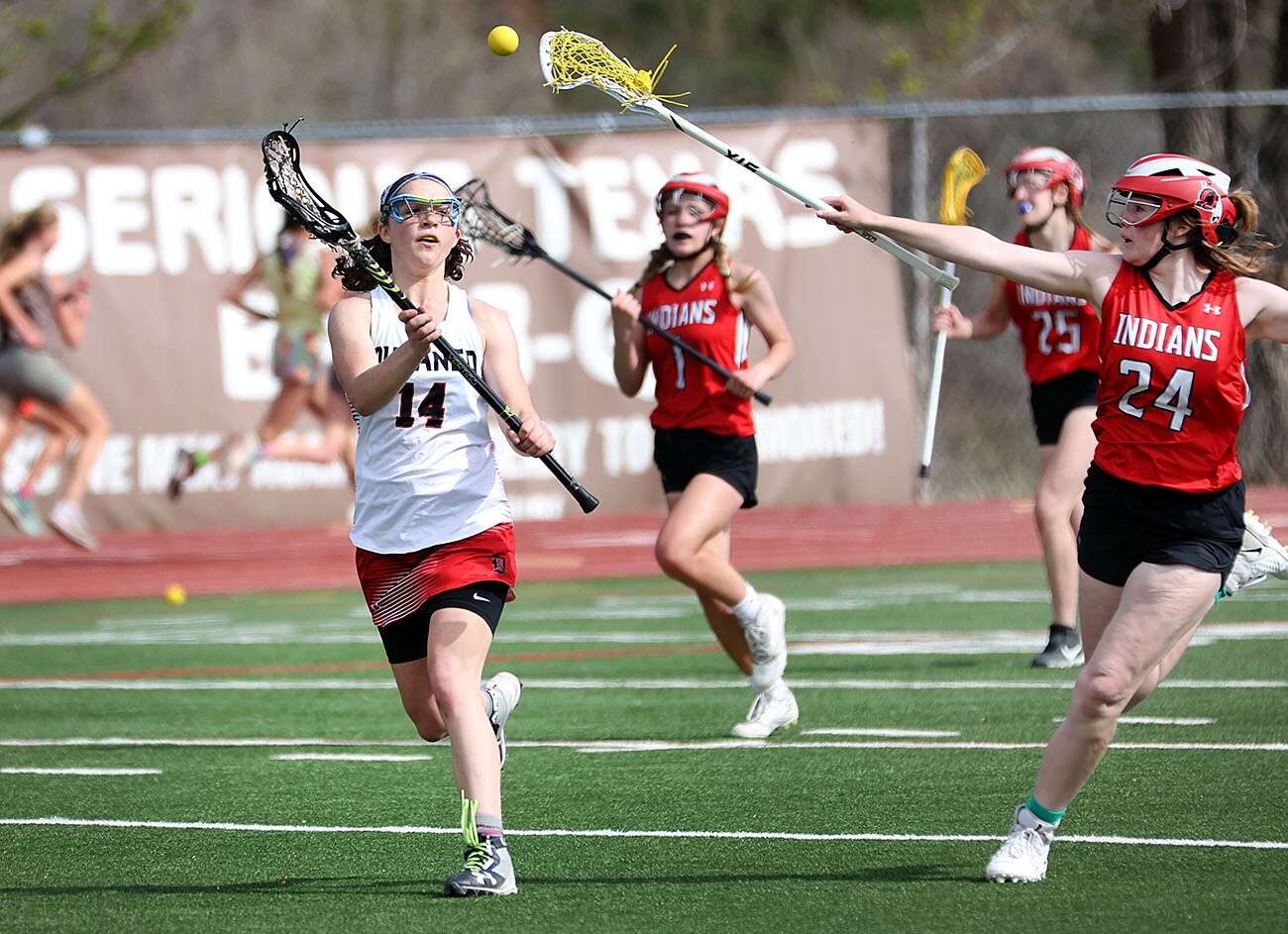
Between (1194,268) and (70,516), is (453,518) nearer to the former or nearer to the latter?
(1194,268)

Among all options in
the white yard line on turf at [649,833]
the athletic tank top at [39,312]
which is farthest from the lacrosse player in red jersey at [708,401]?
the athletic tank top at [39,312]

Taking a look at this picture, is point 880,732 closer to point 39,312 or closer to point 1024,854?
point 1024,854

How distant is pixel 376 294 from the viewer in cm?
635

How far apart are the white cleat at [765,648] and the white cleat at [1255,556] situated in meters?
2.29

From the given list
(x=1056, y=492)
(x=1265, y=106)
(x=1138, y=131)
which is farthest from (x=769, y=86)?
(x=1056, y=492)

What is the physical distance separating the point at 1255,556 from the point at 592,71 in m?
2.64

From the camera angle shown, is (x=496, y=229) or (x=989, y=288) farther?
(x=989, y=288)

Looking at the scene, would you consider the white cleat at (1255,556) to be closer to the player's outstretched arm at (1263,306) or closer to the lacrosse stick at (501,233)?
the player's outstretched arm at (1263,306)

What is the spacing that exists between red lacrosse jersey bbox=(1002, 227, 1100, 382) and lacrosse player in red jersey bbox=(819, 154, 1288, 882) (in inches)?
168

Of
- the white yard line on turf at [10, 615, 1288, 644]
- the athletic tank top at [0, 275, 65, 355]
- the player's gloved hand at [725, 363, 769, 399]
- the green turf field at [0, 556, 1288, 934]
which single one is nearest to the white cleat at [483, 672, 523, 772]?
the green turf field at [0, 556, 1288, 934]

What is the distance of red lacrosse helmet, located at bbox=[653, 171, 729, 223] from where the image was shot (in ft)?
29.6

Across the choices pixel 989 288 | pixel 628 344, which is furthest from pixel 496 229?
pixel 989 288

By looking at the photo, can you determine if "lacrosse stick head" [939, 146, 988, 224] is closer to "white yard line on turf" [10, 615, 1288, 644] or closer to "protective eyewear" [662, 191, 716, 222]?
"white yard line on turf" [10, 615, 1288, 644]

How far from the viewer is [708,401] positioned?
30.4 feet
